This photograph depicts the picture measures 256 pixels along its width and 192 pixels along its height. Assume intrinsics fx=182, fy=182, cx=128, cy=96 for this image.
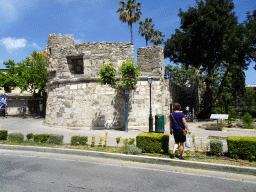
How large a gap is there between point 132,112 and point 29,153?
6746 millimetres

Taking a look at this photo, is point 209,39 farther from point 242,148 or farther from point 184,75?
point 242,148

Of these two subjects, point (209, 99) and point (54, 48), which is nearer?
point (54, 48)

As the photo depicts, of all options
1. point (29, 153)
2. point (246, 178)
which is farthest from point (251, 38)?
point (29, 153)

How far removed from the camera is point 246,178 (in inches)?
175

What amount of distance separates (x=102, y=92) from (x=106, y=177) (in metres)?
8.52

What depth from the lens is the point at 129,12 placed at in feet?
93.6

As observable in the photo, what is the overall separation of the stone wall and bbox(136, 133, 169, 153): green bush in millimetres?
5555

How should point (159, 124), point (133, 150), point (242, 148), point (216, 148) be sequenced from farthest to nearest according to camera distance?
point (159, 124)
point (133, 150)
point (216, 148)
point (242, 148)

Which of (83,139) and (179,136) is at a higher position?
Result: (179,136)

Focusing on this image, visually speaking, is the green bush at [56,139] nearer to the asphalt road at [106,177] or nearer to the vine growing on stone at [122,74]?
the asphalt road at [106,177]

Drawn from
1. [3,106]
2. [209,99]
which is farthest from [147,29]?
[3,106]

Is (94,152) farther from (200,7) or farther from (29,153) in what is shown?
(200,7)

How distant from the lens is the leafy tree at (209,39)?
630 inches

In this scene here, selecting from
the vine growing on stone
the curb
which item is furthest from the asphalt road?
the vine growing on stone
